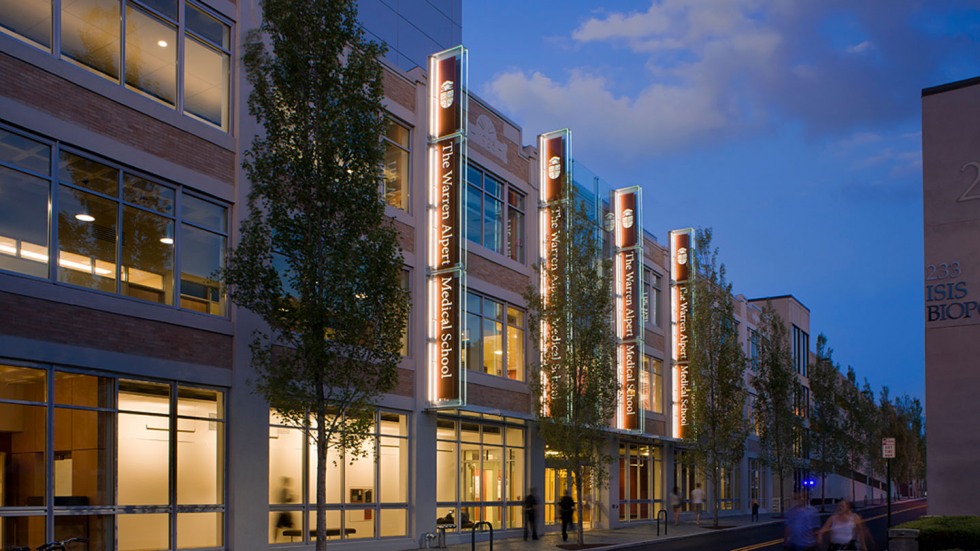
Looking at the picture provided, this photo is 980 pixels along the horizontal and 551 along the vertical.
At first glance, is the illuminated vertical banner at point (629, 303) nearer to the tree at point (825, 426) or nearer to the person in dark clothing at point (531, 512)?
the person in dark clothing at point (531, 512)

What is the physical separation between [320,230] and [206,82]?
15.3ft

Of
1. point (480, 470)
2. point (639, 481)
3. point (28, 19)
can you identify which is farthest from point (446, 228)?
point (639, 481)

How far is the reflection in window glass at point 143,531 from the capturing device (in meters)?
17.9

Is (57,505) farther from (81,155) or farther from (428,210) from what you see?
(428,210)

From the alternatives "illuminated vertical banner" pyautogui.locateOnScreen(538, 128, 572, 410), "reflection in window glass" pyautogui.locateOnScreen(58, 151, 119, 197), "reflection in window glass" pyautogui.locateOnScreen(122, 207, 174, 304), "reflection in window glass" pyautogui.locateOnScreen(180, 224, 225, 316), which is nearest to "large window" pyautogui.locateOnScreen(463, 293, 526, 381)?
"illuminated vertical banner" pyautogui.locateOnScreen(538, 128, 572, 410)

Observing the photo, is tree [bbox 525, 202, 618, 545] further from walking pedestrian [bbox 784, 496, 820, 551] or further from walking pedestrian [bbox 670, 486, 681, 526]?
walking pedestrian [bbox 784, 496, 820, 551]

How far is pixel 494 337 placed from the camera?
104 feet

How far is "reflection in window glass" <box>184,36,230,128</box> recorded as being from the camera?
66.6 feet

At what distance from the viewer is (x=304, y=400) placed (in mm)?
19047

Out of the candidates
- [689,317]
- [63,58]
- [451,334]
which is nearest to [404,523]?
[451,334]

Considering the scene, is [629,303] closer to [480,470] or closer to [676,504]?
[676,504]

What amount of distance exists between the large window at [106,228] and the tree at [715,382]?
89.8 feet

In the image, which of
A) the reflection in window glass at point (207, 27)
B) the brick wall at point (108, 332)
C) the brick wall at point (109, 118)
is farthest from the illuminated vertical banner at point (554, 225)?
the reflection in window glass at point (207, 27)

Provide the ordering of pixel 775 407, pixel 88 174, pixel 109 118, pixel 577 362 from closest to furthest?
1. pixel 88 174
2. pixel 109 118
3. pixel 577 362
4. pixel 775 407
